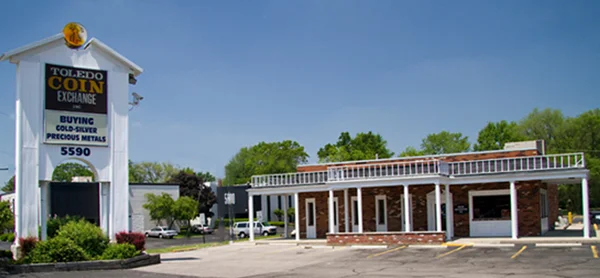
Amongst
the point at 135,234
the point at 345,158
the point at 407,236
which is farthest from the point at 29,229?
the point at 345,158

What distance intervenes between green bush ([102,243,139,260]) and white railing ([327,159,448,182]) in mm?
14003

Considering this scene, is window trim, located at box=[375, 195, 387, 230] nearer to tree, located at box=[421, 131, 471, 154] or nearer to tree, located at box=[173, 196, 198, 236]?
tree, located at box=[173, 196, 198, 236]

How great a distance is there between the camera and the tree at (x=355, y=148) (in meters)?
93.9

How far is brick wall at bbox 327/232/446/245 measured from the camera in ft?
99.2

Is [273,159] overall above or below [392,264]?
above

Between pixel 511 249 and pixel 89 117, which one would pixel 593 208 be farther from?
pixel 89 117

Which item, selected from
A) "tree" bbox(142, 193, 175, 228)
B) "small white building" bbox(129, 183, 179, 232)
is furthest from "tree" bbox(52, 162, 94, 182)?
"tree" bbox(142, 193, 175, 228)

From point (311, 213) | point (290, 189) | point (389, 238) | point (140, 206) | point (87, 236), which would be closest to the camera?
point (87, 236)

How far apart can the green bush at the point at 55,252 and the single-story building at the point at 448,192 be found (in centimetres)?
1443

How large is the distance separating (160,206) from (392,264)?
140ft

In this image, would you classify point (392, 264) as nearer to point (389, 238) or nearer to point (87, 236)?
point (389, 238)

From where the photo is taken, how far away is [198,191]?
74875 mm

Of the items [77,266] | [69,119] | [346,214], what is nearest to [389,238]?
[346,214]

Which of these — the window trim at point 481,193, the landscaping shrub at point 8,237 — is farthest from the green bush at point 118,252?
the landscaping shrub at point 8,237
